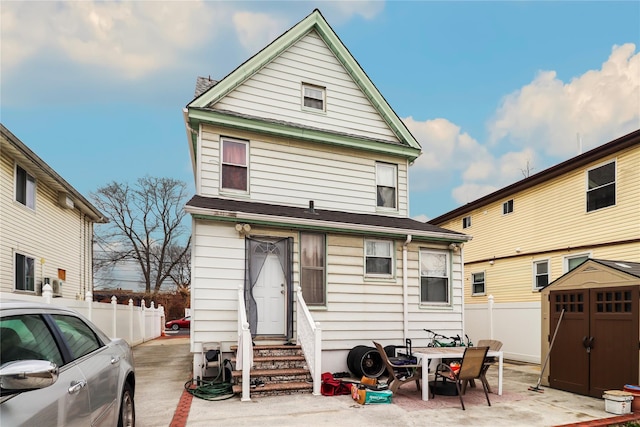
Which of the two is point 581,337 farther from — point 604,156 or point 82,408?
point 82,408

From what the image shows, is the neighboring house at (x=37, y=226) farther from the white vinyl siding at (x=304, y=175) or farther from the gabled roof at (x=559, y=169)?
the gabled roof at (x=559, y=169)

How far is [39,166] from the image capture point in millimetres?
11320

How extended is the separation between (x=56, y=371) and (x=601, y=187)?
44.0ft

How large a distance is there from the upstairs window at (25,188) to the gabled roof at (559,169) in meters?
15.3

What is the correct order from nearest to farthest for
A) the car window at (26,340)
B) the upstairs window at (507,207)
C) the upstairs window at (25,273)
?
1. the car window at (26,340)
2. the upstairs window at (25,273)
3. the upstairs window at (507,207)

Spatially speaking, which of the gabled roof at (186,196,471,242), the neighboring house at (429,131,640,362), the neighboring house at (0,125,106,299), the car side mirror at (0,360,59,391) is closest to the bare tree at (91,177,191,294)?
the neighboring house at (0,125,106,299)

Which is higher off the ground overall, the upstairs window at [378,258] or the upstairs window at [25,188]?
the upstairs window at [25,188]

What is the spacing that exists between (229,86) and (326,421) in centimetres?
743

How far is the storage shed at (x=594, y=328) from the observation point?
6715 millimetres

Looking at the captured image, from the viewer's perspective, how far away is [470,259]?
17.4 meters

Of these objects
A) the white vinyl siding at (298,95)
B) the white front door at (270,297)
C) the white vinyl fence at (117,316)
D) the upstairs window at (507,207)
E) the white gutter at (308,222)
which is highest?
the white vinyl siding at (298,95)

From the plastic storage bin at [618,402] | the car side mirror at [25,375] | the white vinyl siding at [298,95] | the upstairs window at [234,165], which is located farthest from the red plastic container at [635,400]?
the upstairs window at [234,165]

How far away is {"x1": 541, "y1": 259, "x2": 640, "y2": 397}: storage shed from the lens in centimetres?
671

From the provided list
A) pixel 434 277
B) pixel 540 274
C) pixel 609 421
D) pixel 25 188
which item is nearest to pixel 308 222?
pixel 434 277
